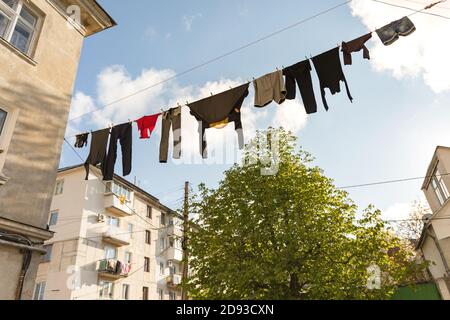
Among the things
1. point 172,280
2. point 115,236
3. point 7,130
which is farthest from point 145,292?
point 7,130

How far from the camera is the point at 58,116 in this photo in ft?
24.6

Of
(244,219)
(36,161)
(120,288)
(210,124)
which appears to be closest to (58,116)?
(36,161)

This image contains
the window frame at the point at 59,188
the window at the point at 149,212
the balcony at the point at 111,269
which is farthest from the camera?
the window at the point at 149,212

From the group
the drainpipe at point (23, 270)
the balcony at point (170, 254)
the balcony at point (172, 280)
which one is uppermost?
the balcony at point (170, 254)

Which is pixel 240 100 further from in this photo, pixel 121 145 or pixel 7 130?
pixel 7 130

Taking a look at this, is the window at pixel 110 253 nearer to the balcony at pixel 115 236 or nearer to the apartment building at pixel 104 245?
the apartment building at pixel 104 245

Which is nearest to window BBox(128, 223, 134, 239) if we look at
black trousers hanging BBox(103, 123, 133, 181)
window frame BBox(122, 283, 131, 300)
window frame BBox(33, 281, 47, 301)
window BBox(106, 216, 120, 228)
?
window BBox(106, 216, 120, 228)

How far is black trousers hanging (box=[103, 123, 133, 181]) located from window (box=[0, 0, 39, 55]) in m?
3.02

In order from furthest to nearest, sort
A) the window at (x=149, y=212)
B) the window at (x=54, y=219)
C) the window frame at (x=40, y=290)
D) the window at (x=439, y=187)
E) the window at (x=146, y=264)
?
the window at (x=149, y=212) < the window at (x=146, y=264) < the window at (x=54, y=219) < the window frame at (x=40, y=290) < the window at (x=439, y=187)

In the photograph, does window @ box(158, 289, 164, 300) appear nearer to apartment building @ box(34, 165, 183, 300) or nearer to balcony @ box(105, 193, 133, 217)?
apartment building @ box(34, 165, 183, 300)

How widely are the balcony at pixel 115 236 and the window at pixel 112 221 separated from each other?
502 mm

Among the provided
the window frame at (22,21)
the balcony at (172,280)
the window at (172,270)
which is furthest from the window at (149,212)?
the window frame at (22,21)

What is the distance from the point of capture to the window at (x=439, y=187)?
1781 centimetres

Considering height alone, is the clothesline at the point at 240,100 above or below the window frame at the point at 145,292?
above
